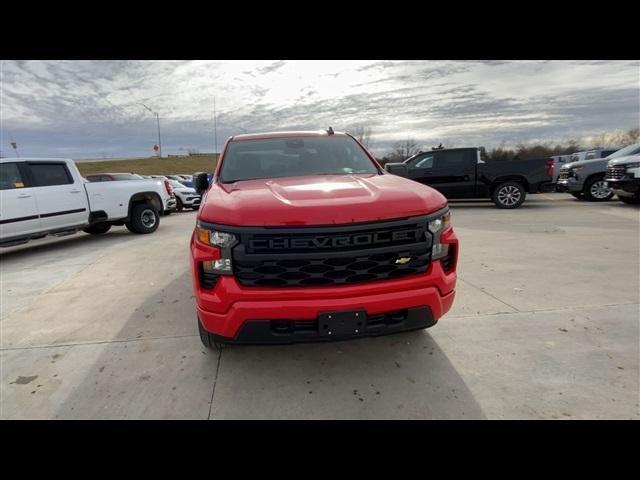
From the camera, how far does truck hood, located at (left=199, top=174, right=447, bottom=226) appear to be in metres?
2.17

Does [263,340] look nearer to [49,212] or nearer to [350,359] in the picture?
[350,359]

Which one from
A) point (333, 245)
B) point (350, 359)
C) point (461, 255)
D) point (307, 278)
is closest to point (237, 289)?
point (307, 278)

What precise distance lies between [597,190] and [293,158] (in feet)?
43.4

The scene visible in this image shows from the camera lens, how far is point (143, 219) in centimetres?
920

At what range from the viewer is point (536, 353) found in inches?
113

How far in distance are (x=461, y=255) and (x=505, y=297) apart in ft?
6.12

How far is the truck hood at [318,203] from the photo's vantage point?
2.17 meters

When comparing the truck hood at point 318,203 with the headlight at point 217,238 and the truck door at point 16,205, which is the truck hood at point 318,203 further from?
the truck door at point 16,205

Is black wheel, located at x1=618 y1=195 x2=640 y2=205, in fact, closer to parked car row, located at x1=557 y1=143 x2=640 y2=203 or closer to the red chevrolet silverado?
parked car row, located at x1=557 y1=143 x2=640 y2=203

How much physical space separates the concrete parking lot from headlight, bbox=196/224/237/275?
915 mm

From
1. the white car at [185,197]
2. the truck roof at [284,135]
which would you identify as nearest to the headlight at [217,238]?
the truck roof at [284,135]

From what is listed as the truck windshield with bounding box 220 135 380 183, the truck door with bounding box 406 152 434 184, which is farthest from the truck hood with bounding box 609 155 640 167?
the truck windshield with bounding box 220 135 380 183

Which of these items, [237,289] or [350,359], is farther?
[350,359]

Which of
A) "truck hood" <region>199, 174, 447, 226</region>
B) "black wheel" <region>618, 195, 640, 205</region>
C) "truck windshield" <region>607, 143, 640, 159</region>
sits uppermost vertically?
"truck windshield" <region>607, 143, 640, 159</region>
